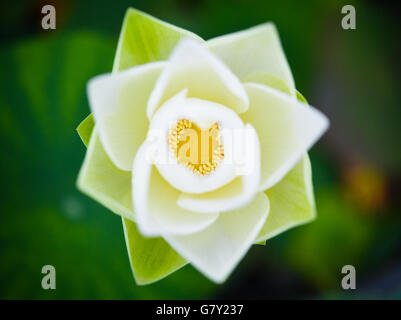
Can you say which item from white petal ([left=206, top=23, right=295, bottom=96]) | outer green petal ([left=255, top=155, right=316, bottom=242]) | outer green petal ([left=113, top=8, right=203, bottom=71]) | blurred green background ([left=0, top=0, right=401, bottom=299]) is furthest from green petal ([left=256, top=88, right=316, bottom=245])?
blurred green background ([left=0, top=0, right=401, bottom=299])

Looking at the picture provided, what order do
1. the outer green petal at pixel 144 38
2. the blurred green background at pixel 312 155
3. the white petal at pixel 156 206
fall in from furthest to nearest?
the blurred green background at pixel 312 155 → the outer green petal at pixel 144 38 → the white petal at pixel 156 206

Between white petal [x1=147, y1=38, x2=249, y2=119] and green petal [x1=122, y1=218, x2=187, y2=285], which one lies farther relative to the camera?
green petal [x1=122, y1=218, x2=187, y2=285]

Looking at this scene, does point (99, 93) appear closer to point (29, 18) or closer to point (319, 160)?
point (29, 18)

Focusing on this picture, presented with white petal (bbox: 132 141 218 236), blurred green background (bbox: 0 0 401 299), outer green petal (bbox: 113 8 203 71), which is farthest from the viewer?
blurred green background (bbox: 0 0 401 299)

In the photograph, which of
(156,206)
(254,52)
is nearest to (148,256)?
(156,206)

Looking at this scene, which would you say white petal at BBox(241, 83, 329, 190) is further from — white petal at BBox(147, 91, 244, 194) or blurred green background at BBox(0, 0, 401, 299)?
blurred green background at BBox(0, 0, 401, 299)

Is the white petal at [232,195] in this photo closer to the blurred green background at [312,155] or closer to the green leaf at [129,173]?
the green leaf at [129,173]

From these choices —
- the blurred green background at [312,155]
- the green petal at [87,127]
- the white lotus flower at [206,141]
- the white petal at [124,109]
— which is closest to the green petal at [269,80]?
the white lotus flower at [206,141]
